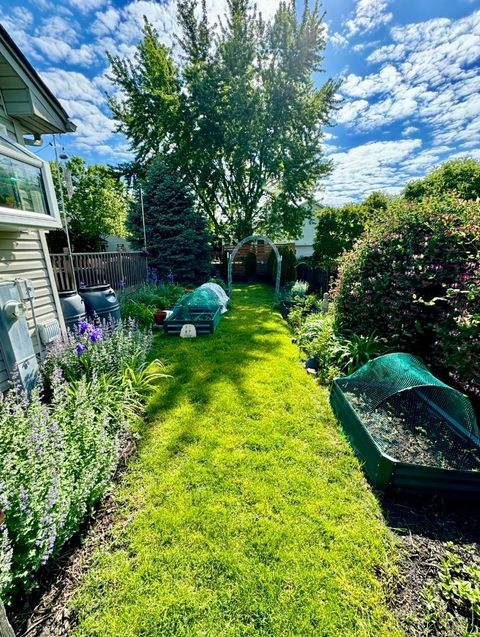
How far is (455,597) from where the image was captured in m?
1.52

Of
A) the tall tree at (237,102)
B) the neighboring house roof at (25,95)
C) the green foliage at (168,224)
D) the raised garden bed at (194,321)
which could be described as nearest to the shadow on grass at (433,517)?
the raised garden bed at (194,321)

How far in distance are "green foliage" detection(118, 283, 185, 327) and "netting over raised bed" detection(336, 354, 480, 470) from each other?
4720 millimetres

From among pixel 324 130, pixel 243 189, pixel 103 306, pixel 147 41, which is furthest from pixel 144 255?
pixel 324 130

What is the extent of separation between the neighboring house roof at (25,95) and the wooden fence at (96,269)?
279 centimetres

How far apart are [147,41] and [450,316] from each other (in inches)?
677

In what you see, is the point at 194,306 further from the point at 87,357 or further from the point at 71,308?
the point at 87,357

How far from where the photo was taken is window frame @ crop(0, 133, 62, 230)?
8.60 feet

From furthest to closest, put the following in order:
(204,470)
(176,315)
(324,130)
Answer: (324,130) → (176,315) → (204,470)

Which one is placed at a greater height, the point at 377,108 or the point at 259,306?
the point at 377,108

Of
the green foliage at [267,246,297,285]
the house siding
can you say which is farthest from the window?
the green foliage at [267,246,297,285]

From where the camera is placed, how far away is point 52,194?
3.41m

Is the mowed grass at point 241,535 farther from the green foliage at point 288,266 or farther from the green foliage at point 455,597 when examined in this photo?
the green foliage at point 288,266

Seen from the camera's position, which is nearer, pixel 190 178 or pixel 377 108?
pixel 377 108

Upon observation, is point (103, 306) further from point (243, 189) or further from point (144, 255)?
point (243, 189)
